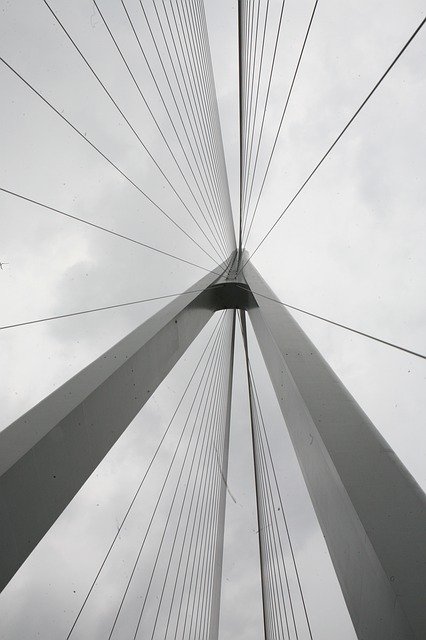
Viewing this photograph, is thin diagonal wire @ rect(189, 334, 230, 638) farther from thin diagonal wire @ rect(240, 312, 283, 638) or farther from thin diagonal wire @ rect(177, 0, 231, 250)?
thin diagonal wire @ rect(177, 0, 231, 250)

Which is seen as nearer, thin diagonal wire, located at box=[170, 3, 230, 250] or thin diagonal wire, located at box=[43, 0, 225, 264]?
thin diagonal wire, located at box=[43, 0, 225, 264]

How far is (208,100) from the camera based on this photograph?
850 cm

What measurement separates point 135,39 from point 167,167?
6.66 feet

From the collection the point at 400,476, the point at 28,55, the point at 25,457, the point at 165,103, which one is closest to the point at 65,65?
the point at 28,55

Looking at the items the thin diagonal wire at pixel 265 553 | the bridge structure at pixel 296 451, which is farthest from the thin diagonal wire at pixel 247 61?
the thin diagonal wire at pixel 265 553

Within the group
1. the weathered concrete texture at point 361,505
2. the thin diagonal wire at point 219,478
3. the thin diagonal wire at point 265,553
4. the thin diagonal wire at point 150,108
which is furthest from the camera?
the thin diagonal wire at point 219,478

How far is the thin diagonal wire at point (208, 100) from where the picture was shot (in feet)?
21.6

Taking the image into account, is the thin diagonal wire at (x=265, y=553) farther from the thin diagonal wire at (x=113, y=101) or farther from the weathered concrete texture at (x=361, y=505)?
the weathered concrete texture at (x=361, y=505)

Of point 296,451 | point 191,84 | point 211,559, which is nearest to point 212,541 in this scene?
point 211,559

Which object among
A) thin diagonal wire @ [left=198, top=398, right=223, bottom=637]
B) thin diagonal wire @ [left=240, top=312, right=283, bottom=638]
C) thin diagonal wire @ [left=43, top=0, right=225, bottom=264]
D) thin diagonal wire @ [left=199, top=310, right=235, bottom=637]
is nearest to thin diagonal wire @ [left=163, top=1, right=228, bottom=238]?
thin diagonal wire @ [left=43, top=0, right=225, bottom=264]

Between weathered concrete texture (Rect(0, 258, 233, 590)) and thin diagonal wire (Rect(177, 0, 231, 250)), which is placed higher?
thin diagonal wire (Rect(177, 0, 231, 250))

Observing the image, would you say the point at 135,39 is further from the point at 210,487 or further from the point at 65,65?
the point at 210,487

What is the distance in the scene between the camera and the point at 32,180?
4277 mm

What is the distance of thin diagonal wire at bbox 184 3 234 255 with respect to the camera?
6.57 meters
